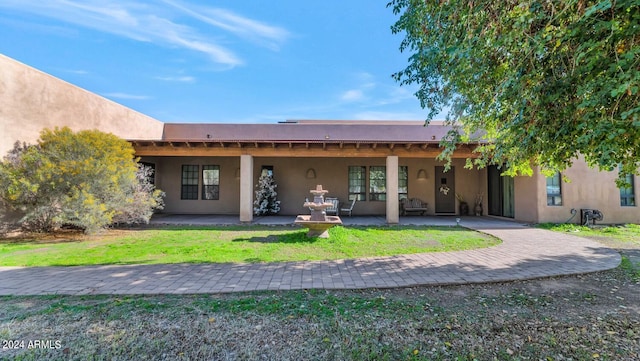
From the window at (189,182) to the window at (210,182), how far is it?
1.24ft

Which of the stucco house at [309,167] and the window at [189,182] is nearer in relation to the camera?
the stucco house at [309,167]

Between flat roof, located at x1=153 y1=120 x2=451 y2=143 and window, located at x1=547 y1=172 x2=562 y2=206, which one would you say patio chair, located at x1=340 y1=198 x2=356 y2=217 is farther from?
window, located at x1=547 y1=172 x2=562 y2=206

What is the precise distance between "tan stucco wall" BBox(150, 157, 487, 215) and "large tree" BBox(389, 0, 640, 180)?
28.4 ft

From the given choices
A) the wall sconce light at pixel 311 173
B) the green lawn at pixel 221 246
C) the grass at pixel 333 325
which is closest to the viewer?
the grass at pixel 333 325

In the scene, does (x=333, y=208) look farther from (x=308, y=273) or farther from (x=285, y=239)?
(x=308, y=273)

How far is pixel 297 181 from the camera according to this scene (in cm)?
1355

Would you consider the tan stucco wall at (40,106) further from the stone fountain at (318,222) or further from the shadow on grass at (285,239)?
the stone fountain at (318,222)

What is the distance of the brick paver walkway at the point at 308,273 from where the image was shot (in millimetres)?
4000

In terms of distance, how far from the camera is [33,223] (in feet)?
26.3

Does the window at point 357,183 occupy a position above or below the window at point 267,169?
below

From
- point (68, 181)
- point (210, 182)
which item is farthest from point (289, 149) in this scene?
point (68, 181)

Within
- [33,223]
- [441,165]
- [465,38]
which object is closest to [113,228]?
[33,223]

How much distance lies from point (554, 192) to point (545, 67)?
9.90 metres

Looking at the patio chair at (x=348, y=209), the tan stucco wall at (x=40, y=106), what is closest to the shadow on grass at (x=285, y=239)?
the patio chair at (x=348, y=209)
